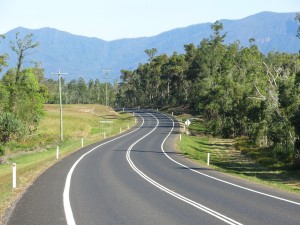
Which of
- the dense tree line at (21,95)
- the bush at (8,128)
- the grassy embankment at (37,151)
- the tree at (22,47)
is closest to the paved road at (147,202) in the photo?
the grassy embankment at (37,151)

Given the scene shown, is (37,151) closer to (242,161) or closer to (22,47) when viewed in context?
(242,161)

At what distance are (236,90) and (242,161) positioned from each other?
2722 cm

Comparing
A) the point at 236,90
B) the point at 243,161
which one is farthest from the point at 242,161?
the point at 236,90

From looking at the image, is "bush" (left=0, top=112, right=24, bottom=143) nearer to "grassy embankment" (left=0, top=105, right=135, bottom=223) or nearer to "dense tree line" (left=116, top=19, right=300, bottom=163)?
→ "grassy embankment" (left=0, top=105, right=135, bottom=223)

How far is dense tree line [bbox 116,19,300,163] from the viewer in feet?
144

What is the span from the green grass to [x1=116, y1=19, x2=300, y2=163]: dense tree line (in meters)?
2.38

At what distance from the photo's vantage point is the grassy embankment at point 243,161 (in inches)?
1251

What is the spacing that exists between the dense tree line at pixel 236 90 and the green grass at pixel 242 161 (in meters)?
2.38

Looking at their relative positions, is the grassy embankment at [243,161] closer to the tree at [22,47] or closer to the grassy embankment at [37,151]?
the grassy embankment at [37,151]

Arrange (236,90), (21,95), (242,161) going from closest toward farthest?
(242,161)
(21,95)
(236,90)

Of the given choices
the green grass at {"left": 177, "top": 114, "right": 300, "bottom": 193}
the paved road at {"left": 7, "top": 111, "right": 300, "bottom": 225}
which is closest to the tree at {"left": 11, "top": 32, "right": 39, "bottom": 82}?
the green grass at {"left": 177, "top": 114, "right": 300, "bottom": 193}

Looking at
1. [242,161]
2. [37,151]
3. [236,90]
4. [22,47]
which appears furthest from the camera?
[236,90]

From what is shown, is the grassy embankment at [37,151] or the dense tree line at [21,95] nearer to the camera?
the grassy embankment at [37,151]

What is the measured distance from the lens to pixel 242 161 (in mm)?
45906
